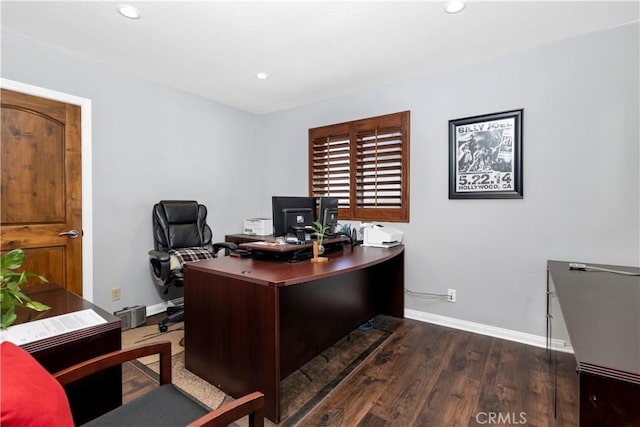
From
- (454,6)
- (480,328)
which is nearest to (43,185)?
(454,6)

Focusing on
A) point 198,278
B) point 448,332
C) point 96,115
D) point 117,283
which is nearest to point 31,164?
point 96,115

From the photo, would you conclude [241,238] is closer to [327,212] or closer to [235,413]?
[327,212]

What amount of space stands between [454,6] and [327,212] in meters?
1.72

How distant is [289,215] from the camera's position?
2561 mm

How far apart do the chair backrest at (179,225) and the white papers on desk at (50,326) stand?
74.4 inches

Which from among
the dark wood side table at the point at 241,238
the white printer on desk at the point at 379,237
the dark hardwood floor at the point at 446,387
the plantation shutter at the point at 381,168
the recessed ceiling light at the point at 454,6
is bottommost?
the dark hardwood floor at the point at 446,387

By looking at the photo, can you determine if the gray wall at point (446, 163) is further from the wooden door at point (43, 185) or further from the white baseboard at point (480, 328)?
the wooden door at point (43, 185)

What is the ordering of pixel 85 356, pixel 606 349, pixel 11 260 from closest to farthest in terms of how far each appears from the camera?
pixel 606 349
pixel 11 260
pixel 85 356

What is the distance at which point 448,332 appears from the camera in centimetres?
285

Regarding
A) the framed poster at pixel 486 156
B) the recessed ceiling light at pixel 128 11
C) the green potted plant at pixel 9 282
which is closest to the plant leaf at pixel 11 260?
the green potted plant at pixel 9 282

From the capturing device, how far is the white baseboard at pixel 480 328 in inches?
101

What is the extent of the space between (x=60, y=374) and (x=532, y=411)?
227 centimetres

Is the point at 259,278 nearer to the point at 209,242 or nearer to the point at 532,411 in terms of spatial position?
the point at 532,411

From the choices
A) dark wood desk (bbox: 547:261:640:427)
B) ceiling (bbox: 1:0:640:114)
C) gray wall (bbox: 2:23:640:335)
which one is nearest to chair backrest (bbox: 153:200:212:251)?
gray wall (bbox: 2:23:640:335)
